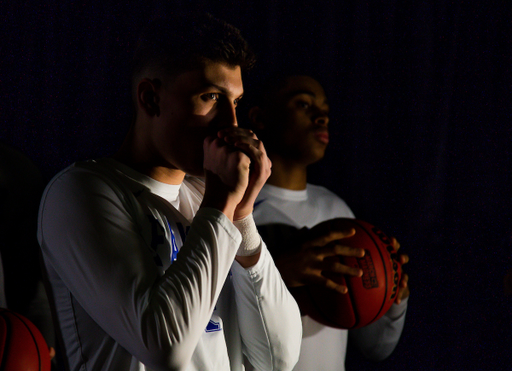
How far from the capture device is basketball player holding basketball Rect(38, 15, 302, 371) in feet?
1.94

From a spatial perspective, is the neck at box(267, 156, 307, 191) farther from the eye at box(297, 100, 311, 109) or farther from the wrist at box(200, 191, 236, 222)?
the wrist at box(200, 191, 236, 222)

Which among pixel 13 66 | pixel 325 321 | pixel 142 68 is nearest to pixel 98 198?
pixel 142 68

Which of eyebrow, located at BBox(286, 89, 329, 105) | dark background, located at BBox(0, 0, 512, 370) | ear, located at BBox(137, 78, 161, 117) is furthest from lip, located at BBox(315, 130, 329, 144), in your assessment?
ear, located at BBox(137, 78, 161, 117)

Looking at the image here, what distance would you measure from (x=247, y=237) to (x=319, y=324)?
60 cm

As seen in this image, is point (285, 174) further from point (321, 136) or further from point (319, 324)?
point (319, 324)

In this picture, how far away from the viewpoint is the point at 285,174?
1402 millimetres

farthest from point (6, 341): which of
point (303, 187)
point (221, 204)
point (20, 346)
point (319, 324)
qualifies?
point (303, 187)

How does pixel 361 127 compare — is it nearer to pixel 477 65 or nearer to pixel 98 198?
pixel 477 65

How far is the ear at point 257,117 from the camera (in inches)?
56.1

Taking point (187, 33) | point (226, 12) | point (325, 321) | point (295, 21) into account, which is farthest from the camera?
point (295, 21)

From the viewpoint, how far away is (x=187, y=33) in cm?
74

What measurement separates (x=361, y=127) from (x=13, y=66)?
1048mm

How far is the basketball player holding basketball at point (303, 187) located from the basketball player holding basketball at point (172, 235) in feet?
1.52

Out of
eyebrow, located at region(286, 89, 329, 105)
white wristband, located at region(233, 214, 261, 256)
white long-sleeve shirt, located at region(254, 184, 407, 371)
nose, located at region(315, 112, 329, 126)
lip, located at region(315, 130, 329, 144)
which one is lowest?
white long-sleeve shirt, located at region(254, 184, 407, 371)
